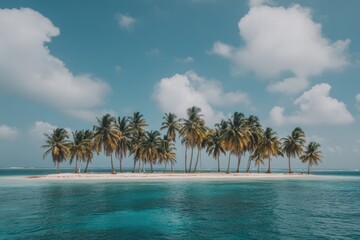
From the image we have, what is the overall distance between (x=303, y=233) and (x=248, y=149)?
71341mm

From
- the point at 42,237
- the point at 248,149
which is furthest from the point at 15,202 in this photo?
the point at 248,149

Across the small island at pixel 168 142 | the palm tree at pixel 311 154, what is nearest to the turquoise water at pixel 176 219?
the small island at pixel 168 142

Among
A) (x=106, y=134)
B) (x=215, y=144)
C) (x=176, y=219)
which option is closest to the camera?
(x=176, y=219)

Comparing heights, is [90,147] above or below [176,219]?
above

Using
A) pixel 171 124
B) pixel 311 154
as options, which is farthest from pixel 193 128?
pixel 311 154

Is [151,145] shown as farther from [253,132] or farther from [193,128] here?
[253,132]

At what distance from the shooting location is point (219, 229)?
18.3 meters

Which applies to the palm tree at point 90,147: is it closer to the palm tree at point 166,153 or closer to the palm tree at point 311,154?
the palm tree at point 166,153

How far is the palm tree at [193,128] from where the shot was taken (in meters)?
78.5

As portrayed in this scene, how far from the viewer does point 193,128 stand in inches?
3076

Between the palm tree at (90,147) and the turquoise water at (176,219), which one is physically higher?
the palm tree at (90,147)

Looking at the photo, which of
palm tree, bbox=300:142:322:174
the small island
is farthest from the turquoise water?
palm tree, bbox=300:142:322:174

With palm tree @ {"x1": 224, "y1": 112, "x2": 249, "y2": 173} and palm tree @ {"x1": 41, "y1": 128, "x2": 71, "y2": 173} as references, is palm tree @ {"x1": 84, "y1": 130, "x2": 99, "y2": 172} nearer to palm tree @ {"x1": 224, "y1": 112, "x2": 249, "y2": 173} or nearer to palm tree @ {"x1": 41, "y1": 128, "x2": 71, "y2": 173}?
palm tree @ {"x1": 41, "y1": 128, "x2": 71, "y2": 173}

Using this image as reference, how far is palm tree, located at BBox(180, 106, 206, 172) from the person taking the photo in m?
78.5
